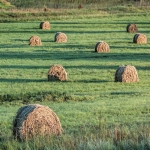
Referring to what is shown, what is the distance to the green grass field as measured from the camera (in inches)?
502

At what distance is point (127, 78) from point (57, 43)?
71.7ft

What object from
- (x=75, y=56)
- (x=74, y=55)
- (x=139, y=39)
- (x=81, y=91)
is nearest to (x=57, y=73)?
(x=81, y=91)

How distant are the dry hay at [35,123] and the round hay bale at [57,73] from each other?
13109mm

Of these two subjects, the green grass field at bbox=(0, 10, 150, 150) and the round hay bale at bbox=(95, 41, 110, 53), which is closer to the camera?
the green grass field at bbox=(0, 10, 150, 150)

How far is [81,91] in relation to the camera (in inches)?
978

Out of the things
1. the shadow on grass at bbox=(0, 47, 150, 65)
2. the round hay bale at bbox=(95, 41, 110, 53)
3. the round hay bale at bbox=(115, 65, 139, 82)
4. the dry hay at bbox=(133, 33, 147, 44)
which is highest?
the dry hay at bbox=(133, 33, 147, 44)

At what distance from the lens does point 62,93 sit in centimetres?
2384

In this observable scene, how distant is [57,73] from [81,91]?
3.33 m

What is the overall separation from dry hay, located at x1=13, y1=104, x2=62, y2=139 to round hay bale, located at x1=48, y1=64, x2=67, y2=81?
43.0 feet

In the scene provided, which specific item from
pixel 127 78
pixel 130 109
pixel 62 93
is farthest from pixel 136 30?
pixel 130 109

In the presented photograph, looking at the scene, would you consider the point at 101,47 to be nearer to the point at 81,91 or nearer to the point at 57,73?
the point at 57,73

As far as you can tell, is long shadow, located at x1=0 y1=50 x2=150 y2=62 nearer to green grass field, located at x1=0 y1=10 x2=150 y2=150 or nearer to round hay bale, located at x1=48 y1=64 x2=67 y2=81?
green grass field, located at x1=0 y1=10 x2=150 y2=150

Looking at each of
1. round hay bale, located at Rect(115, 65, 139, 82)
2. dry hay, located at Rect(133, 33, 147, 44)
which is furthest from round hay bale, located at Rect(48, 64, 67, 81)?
dry hay, located at Rect(133, 33, 147, 44)

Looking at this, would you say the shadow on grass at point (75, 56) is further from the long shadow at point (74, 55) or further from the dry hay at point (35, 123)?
the dry hay at point (35, 123)
